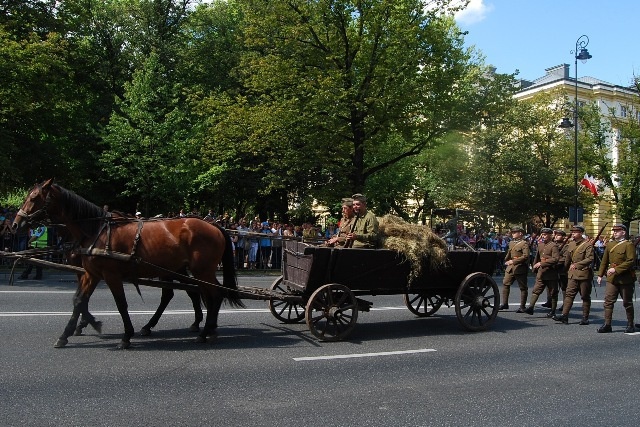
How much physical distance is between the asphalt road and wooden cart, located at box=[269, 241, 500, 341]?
401 millimetres

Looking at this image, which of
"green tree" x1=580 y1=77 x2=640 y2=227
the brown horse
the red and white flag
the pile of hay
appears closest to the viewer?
the brown horse

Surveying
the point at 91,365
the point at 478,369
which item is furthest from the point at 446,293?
the point at 91,365

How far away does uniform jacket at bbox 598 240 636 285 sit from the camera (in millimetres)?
10094

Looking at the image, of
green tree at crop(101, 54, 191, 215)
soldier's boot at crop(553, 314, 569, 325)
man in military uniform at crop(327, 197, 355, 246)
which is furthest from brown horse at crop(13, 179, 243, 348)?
green tree at crop(101, 54, 191, 215)

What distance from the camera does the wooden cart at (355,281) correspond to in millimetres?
8383

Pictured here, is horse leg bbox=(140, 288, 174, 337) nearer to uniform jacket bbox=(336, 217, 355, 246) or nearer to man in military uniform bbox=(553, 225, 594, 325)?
uniform jacket bbox=(336, 217, 355, 246)

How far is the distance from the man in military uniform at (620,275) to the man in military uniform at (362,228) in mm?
Result: 4351

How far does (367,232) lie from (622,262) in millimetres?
4758

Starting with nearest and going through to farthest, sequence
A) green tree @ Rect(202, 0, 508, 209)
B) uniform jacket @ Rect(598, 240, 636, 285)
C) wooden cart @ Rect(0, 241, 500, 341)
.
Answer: wooden cart @ Rect(0, 241, 500, 341)
uniform jacket @ Rect(598, 240, 636, 285)
green tree @ Rect(202, 0, 508, 209)

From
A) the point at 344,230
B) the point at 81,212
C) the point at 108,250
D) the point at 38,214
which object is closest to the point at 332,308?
the point at 344,230

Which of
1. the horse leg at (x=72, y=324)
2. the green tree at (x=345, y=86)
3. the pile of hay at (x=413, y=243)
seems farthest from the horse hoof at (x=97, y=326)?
the green tree at (x=345, y=86)

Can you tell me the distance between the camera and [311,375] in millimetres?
6672

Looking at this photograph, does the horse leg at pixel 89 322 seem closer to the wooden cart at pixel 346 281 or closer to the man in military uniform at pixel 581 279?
the wooden cart at pixel 346 281

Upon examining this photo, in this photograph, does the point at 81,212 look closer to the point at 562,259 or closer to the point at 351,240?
the point at 351,240
